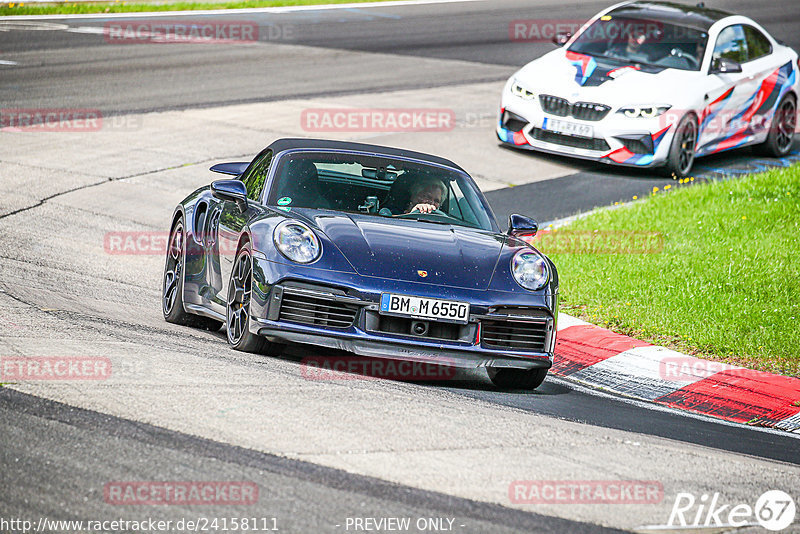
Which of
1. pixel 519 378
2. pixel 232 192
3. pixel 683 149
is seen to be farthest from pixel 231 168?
pixel 683 149

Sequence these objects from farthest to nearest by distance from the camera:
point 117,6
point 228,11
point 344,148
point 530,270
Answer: point 228,11
point 117,6
point 344,148
point 530,270

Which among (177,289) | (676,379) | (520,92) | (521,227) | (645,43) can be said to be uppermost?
(645,43)

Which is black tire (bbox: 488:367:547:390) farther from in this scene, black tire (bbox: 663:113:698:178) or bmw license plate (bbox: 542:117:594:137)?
black tire (bbox: 663:113:698:178)

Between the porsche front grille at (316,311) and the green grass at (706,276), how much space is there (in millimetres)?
2945

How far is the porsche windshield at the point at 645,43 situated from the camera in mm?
14898

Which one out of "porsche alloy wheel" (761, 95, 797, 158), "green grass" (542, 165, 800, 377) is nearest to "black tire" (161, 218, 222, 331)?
"green grass" (542, 165, 800, 377)

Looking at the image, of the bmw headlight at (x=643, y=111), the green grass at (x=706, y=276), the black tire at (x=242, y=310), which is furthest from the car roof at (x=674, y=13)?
the black tire at (x=242, y=310)

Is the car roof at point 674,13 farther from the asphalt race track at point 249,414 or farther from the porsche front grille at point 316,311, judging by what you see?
the porsche front grille at point 316,311

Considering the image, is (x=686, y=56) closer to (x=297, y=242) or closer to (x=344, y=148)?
(x=344, y=148)

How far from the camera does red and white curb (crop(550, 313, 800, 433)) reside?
7.49m

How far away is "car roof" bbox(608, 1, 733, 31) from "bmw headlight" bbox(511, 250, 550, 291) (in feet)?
29.7

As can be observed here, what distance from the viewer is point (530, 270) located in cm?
713

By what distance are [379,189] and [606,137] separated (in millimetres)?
6765

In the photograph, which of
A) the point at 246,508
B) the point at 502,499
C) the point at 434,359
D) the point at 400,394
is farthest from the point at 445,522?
the point at 434,359
